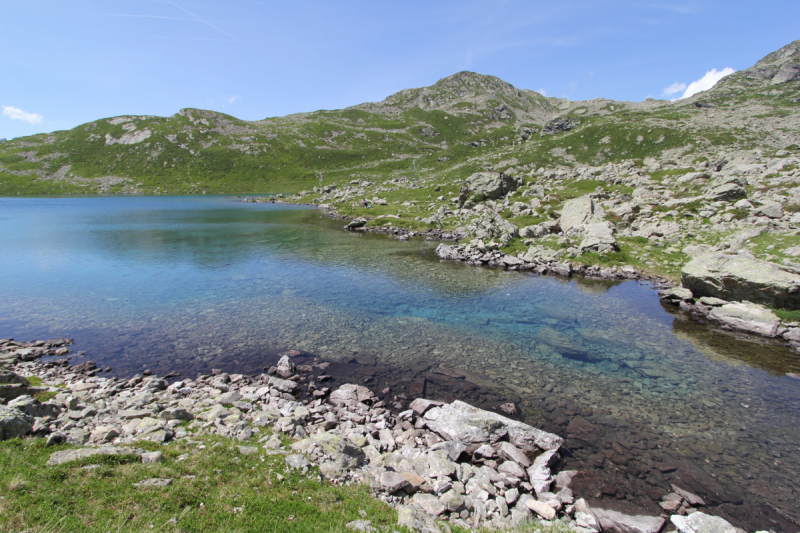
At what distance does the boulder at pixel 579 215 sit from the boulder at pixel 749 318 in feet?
83.8

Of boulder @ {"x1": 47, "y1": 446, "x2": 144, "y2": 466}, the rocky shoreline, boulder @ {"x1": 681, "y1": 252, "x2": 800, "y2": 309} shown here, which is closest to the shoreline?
boulder @ {"x1": 681, "y1": 252, "x2": 800, "y2": 309}

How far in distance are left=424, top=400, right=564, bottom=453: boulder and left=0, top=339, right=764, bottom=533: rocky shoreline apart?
45 millimetres

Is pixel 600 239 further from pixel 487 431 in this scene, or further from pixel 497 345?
pixel 487 431

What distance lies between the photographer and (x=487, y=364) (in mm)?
21594

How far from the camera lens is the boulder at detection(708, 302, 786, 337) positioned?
24.8m

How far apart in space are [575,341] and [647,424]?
364 inches

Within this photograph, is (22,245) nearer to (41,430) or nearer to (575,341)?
(41,430)

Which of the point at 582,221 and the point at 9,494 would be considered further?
the point at 582,221

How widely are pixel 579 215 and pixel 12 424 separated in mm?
62169

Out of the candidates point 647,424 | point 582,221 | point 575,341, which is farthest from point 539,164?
point 647,424

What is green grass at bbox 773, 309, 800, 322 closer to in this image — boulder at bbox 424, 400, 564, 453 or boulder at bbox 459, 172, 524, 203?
boulder at bbox 424, 400, 564, 453

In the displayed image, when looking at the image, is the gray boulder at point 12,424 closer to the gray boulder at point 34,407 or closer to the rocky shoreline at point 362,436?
the rocky shoreline at point 362,436

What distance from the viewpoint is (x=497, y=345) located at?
2411cm

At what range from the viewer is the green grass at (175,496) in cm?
783
